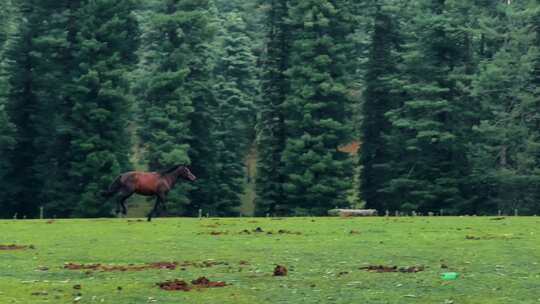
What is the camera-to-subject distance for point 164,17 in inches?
2672

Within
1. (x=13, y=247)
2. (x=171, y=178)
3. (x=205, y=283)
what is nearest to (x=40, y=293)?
(x=205, y=283)

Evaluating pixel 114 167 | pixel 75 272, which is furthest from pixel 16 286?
pixel 114 167

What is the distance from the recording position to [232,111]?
86875 mm

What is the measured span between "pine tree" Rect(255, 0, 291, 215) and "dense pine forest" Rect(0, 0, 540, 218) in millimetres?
149

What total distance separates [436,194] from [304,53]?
44.9 ft

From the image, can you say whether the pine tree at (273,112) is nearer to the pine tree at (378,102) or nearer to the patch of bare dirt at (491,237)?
the pine tree at (378,102)

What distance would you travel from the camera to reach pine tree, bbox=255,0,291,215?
7119 cm

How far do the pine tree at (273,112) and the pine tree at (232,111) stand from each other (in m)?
3.60

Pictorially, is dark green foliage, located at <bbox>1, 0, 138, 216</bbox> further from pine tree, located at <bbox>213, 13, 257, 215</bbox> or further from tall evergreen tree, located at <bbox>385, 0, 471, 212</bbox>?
tall evergreen tree, located at <bbox>385, 0, 471, 212</bbox>

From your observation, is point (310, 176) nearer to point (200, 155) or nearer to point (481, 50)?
point (200, 155)

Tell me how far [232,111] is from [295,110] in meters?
18.0

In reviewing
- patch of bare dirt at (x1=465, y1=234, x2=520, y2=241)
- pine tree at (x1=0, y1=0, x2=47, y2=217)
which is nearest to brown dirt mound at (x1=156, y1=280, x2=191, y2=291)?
patch of bare dirt at (x1=465, y1=234, x2=520, y2=241)

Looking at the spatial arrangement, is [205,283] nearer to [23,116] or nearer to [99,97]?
[99,97]

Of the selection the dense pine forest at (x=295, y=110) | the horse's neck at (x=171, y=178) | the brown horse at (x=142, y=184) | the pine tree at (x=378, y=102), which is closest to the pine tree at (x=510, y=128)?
the dense pine forest at (x=295, y=110)
